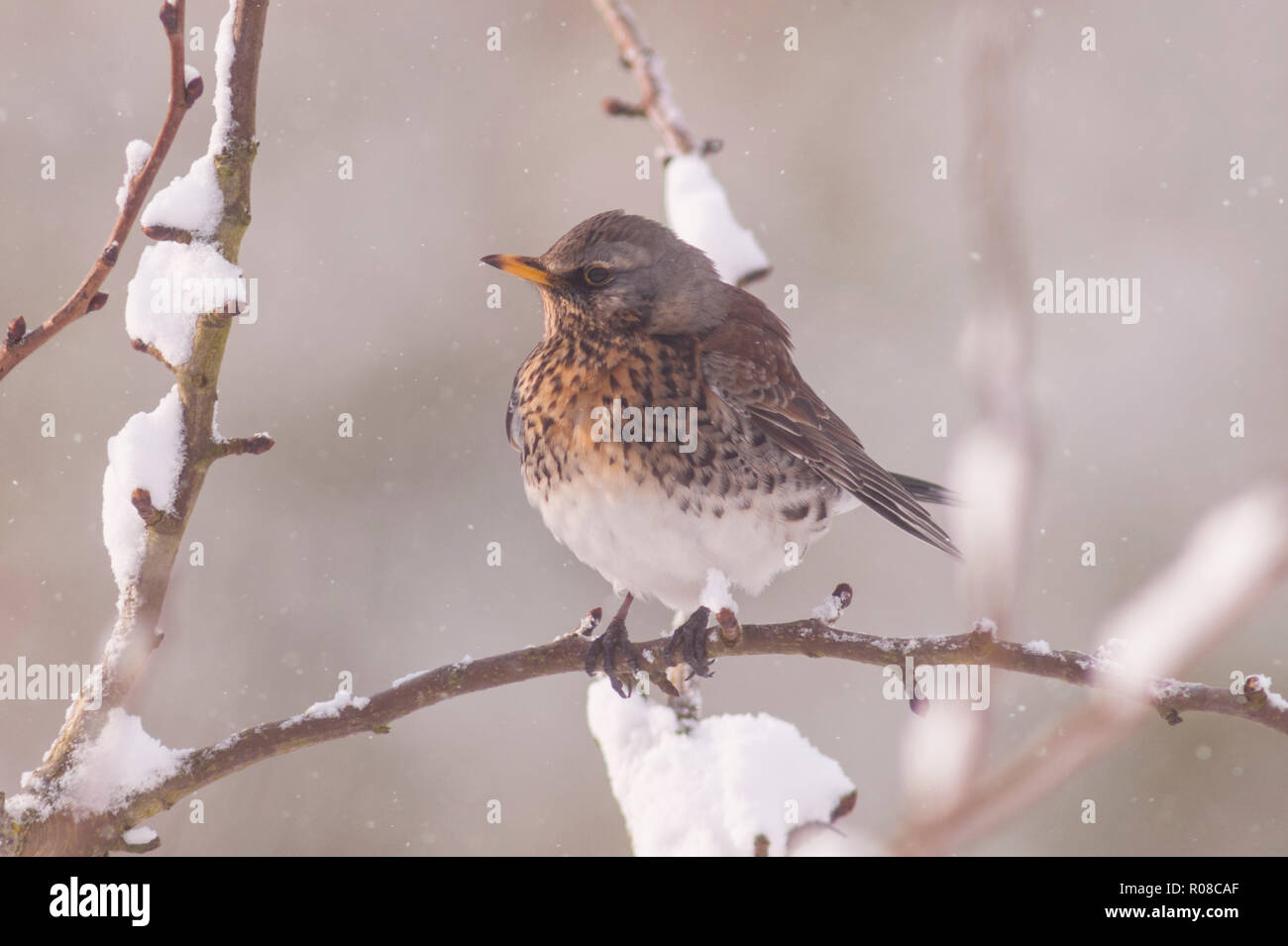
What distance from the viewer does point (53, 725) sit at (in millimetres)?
7473

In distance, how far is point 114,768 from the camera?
93.8 inches

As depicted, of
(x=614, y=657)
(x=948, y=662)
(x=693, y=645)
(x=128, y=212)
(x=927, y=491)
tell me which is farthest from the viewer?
(x=927, y=491)

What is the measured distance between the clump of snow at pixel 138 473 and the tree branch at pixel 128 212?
0.31 metres

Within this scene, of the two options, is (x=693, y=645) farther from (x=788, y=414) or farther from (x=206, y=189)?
(x=206, y=189)

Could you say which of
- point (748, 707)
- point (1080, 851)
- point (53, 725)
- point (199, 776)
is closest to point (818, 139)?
point (748, 707)

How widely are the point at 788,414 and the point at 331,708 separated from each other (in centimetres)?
186

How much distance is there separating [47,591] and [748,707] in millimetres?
4795

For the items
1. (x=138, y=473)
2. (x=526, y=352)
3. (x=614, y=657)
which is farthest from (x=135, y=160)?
(x=526, y=352)

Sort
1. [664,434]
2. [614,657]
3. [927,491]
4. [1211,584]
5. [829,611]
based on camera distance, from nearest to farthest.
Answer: [1211,584] < [829,611] < [614,657] < [664,434] < [927,491]

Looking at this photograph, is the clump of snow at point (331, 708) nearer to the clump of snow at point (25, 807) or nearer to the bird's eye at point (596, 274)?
the clump of snow at point (25, 807)

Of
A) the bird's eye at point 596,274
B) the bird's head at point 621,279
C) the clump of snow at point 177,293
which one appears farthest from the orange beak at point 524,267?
the clump of snow at point 177,293

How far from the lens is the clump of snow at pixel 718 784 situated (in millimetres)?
2090

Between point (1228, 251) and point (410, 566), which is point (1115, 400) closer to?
point (1228, 251)

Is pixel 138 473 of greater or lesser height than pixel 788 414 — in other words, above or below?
below
